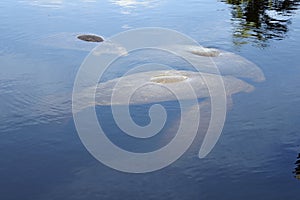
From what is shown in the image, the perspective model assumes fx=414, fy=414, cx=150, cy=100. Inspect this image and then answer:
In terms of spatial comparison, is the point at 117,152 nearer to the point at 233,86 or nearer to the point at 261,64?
the point at 233,86

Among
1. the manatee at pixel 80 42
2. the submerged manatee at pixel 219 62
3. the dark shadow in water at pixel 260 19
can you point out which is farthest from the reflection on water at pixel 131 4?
the submerged manatee at pixel 219 62

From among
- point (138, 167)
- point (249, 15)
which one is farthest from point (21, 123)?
point (249, 15)

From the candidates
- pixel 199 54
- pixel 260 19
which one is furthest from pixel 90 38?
pixel 260 19

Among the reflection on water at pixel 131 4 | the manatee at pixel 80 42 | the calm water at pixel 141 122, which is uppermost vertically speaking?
the reflection on water at pixel 131 4

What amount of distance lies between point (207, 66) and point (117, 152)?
631 centimetres

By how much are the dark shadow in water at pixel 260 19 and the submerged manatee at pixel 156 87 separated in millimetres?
4372

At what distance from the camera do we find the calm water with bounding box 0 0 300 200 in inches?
340

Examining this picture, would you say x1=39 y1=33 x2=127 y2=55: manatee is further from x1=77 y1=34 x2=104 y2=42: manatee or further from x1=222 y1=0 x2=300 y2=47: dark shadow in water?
x1=222 y1=0 x2=300 y2=47: dark shadow in water

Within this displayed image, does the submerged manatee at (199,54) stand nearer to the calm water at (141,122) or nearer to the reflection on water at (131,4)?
the calm water at (141,122)

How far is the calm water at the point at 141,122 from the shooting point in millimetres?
8648

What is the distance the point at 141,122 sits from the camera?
11039 mm

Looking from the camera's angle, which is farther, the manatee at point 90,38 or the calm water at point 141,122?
the manatee at point 90,38

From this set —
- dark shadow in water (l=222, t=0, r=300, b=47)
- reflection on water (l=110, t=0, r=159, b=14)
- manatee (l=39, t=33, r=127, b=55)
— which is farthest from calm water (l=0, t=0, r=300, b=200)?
reflection on water (l=110, t=0, r=159, b=14)

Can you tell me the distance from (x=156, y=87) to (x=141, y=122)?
2.07m
